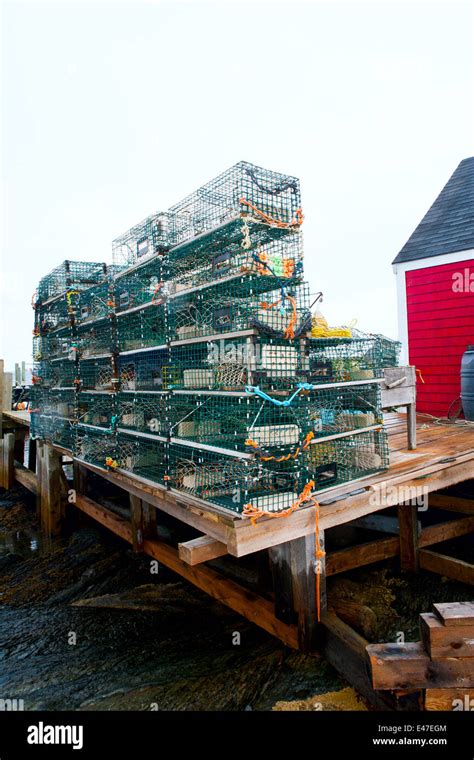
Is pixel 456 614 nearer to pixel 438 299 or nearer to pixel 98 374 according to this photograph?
pixel 98 374

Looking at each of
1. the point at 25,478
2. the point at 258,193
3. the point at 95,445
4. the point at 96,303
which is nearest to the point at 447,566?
the point at 258,193

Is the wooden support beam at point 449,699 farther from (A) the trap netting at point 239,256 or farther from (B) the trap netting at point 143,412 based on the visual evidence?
(B) the trap netting at point 143,412

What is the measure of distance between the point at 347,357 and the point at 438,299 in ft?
17.5

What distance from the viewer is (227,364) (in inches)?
151

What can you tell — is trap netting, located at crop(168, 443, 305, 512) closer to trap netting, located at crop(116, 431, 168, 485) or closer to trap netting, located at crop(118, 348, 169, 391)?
trap netting, located at crop(116, 431, 168, 485)

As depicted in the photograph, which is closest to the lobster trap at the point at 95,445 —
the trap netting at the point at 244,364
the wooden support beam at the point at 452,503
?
the trap netting at the point at 244,364

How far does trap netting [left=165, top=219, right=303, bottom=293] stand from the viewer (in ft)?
11.8

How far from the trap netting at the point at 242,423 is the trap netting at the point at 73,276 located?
11.1 ft

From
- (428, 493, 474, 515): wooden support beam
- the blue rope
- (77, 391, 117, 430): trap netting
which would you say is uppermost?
the blue rope

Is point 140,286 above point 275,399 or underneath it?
above

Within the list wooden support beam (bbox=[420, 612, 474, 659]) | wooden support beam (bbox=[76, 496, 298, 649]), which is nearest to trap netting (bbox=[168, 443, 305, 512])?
wooden support beam (bbox=[76, 496, 298, 649])

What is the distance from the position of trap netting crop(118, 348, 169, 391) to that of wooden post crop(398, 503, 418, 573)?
328 cm

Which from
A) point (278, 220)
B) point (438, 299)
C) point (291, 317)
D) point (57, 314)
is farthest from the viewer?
point (438, 299)

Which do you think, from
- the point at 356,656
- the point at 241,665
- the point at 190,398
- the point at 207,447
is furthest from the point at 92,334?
the point at 356,656
